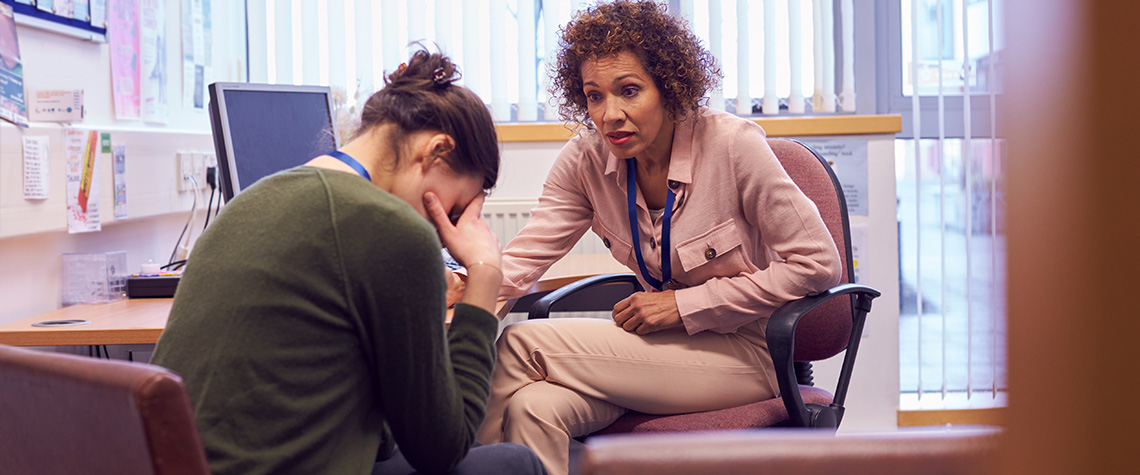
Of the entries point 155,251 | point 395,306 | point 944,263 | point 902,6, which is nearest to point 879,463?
point 395,306

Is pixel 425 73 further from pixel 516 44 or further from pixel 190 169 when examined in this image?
pixel 516 44

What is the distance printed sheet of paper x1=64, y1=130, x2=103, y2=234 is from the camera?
1813 mm

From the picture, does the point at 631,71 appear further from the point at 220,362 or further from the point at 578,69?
the point at 220,362

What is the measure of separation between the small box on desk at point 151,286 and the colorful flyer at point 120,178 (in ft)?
0.72

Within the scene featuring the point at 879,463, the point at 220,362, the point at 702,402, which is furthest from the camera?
the point at 702,402

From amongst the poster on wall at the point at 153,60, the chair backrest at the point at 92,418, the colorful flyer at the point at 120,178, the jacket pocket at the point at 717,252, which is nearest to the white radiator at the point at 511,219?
the poster on wall at the point at 153,60

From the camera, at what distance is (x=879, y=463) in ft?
1.40

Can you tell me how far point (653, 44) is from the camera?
5.46 feet

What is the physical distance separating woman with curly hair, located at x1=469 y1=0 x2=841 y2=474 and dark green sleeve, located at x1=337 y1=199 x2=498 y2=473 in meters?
0.46

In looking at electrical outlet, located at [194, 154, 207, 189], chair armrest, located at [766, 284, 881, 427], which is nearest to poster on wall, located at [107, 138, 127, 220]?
electrical outlet, located at [194, 154, 207, 189]

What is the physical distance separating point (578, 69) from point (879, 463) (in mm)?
1400

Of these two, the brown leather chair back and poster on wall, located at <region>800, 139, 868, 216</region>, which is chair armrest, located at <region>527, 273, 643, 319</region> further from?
the brown leather chair back

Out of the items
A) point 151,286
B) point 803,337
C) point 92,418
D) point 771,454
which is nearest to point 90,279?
point 151,286

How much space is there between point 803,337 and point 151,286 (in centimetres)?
138
